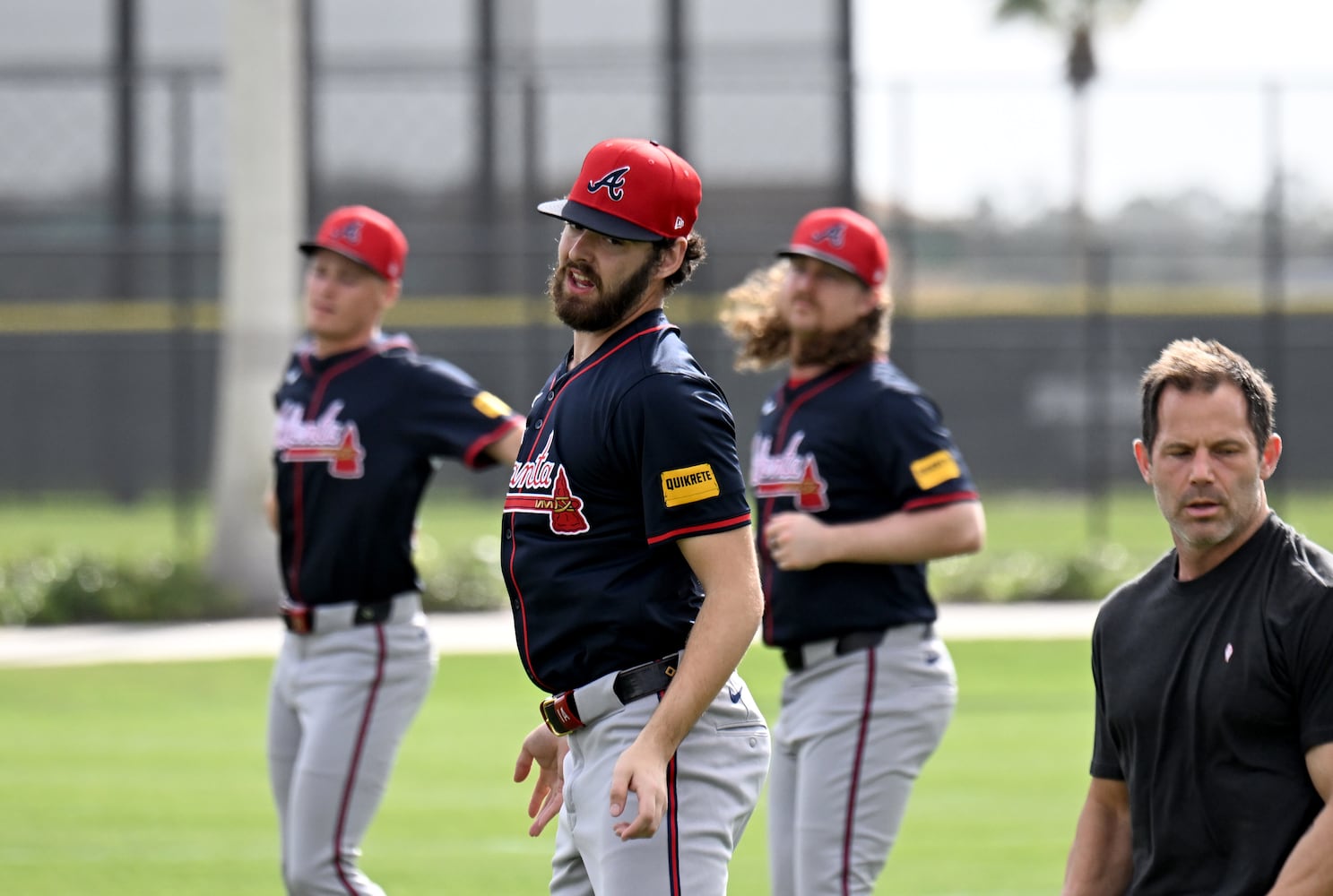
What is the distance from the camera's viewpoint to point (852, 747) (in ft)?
16.7

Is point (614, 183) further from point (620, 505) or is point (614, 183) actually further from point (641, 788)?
point (641, 788)

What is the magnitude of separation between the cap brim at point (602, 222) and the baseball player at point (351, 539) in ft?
7.33

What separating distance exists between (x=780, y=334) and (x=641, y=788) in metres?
3.01

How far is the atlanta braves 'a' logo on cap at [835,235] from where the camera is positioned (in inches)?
224

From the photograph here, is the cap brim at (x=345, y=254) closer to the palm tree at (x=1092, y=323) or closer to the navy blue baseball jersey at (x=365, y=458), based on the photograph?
the navy blue baseball jersey at (x=365, y=458)

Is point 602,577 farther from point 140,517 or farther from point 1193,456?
point 140,517

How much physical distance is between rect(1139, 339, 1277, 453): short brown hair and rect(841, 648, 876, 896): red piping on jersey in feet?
6.41

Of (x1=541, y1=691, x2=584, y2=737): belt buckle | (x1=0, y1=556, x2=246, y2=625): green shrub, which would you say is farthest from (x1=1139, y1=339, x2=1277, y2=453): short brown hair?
(x1=0, y1=556, x2=246, y2=625): green shrub

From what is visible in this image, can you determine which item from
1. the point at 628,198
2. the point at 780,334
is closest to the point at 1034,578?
the point at 780,334

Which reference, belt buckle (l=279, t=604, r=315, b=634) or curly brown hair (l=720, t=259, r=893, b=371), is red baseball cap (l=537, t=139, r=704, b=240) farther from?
belt buckle (l=279, t=604, r=315, b=634)

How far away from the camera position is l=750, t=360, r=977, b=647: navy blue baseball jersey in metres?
5.27

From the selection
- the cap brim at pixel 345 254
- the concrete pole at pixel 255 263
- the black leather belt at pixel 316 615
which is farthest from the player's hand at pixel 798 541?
the concrete pole at pixel 255 263

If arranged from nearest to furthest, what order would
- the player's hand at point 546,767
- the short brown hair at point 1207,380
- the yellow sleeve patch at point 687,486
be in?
the short brown hair at point 1207,380 < the yellow sleeve patch at point 687,486 < the player's hand at point 546,767

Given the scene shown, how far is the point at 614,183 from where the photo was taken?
142 inches
